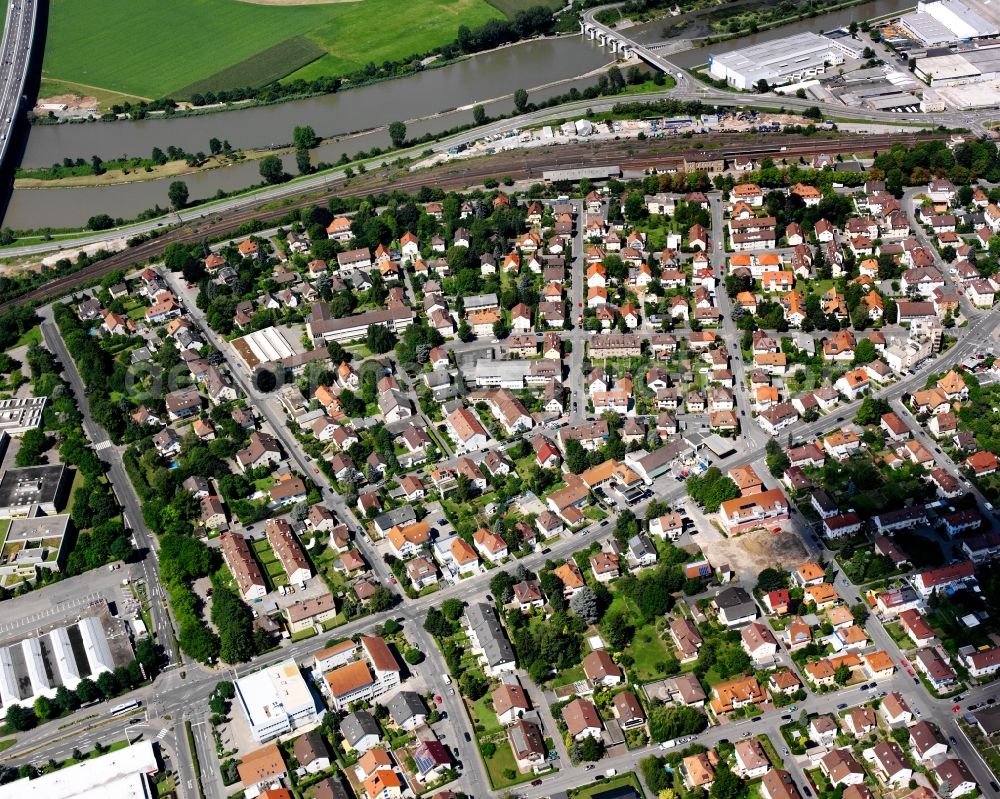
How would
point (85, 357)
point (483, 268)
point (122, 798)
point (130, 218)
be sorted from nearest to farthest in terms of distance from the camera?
point (122, 798) → point (85, 357) → point (483, 268) → point (130, 218)

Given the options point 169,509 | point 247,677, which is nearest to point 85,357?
point 169,509

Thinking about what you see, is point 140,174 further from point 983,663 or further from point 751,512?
point 983,663

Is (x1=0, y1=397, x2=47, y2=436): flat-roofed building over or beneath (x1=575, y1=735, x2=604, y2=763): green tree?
over

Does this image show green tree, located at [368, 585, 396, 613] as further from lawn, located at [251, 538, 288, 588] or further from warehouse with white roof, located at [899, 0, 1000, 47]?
warehouse with white roof, located at [899, 0, 1000, 47]

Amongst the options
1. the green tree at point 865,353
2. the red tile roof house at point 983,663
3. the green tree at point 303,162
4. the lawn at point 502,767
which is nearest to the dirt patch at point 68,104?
the green tree at point 303,162

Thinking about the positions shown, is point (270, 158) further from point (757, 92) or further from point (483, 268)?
point (757, 92)

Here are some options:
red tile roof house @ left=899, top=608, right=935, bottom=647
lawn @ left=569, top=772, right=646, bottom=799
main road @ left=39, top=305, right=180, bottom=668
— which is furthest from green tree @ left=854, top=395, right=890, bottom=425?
main road @ left=39, top=305, right=180, bottom=668

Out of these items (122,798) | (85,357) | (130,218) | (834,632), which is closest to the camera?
(122,798)
